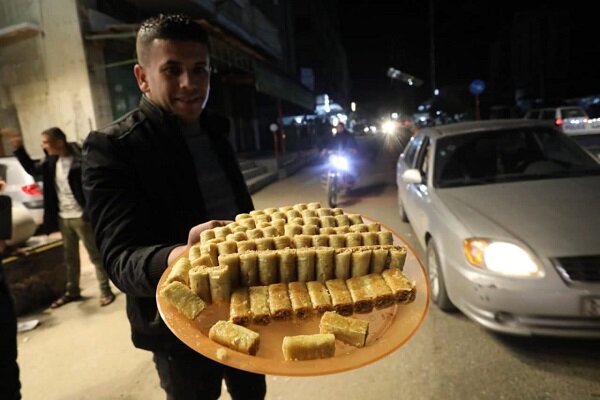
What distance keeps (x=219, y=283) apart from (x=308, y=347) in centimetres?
51

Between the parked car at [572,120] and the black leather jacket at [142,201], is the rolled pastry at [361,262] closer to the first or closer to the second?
the black leather jacket at [142,201]

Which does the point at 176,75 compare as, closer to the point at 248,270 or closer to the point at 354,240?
the point at 248,270

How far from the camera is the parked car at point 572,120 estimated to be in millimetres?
14002

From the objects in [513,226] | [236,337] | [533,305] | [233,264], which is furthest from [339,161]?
[236,337]

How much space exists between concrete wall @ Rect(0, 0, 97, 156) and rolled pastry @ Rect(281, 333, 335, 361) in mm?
10617

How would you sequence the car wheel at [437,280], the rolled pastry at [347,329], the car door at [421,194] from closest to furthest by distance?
the rolled pastry at [347,329] < the car wheel at [437,280] < the car door at [421,194]

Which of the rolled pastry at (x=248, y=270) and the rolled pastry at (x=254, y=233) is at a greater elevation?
the rolled pastry at (x=254, y=233)

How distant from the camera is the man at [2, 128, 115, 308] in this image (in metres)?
4.84

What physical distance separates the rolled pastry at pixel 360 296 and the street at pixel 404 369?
5.71ft

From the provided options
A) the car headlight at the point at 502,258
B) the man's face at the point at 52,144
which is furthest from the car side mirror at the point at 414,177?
the man's face at the point at 52,144

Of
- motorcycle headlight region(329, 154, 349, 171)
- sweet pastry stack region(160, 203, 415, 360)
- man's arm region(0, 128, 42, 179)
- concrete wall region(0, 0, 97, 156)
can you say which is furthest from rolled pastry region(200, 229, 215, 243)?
concrete wall region(0, 0, 97, 156)

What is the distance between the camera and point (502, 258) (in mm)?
3141

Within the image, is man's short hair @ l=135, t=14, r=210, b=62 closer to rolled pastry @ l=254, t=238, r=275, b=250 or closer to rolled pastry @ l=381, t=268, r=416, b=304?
rolled pastry @ l=254, t=238, r=275, b=250

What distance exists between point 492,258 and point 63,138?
5.04 meters
